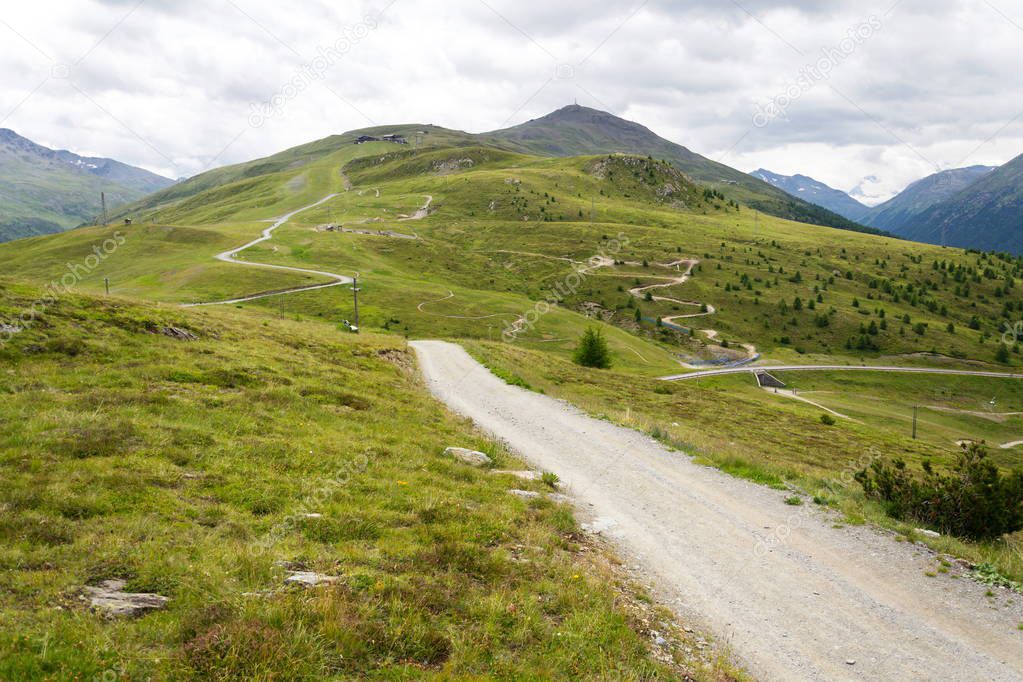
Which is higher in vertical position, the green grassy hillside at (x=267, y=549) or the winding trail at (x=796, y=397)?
the green grassy hillside at (x=267, y=549)

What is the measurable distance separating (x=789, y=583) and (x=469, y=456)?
10313 millimetres

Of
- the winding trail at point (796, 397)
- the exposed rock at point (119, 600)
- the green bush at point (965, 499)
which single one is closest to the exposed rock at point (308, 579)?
the exposed rock at point (119, 600)

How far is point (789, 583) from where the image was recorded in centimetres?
1180

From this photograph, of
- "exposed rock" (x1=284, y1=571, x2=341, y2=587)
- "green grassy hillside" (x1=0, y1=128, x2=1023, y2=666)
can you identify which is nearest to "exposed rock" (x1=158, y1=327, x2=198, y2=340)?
"green grassy hillside" (x1=0, y1=128, x2=1023, y2=666)

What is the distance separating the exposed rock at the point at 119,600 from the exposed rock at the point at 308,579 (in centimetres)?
181

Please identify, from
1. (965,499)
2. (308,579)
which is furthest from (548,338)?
(308,579)

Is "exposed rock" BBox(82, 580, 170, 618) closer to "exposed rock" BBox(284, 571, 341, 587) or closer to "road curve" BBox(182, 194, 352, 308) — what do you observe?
"exposed rock" BBox(284, 571, 341, 587)

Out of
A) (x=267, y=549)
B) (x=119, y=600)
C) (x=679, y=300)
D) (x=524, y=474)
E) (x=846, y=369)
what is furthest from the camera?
(x=679, y=300)

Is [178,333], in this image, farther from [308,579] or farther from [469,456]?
[308,579]

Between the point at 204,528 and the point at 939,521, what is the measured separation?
1960 centimetres

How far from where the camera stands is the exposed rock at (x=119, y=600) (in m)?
7.40

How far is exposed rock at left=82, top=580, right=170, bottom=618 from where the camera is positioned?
7.40m

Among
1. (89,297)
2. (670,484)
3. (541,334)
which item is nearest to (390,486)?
(670,484)

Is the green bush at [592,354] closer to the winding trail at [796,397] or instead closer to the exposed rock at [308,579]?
the winding trail at [796,397]
